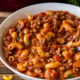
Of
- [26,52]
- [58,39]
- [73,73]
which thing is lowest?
[73,73]

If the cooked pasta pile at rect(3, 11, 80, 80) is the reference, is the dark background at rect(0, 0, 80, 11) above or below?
above

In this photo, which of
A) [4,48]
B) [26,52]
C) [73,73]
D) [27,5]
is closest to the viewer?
[73,73]

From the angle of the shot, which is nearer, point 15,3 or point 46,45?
point 46,45

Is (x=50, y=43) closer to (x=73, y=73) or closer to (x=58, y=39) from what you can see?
(x=58, y=39)

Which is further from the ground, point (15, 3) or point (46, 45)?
point (15, 3)

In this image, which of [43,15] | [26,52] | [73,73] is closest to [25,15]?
[43,15]

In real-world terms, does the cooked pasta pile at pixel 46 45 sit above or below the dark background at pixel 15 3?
below

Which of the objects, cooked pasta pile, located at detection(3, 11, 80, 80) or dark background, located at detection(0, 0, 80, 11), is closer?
cooked pasta pile, located at detection(3, 11, 80, 80)

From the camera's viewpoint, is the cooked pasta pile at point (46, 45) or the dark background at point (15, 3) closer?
the cooked pasta pile at point (46, 45)
